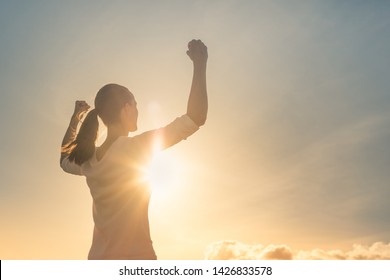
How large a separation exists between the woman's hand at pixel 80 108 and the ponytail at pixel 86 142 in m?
1.23

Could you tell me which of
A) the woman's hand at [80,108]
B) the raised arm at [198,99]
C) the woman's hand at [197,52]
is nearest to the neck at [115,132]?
the raised arm at [198,99]

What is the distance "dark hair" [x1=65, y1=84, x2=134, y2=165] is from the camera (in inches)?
193

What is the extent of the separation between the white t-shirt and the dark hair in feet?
0.80

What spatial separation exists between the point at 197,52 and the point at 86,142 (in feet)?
6.01

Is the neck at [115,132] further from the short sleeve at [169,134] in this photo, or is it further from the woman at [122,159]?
the short sleeve at [169,134]

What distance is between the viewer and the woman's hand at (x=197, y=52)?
4391 mm

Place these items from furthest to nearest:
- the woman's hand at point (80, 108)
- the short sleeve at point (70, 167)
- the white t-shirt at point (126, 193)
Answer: the woman's hand at point (80, 108) → the short sleeve at point (70, 167) → the white t-shirt at point (126, 193)

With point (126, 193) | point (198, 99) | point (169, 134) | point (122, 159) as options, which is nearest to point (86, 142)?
point (122, 159)

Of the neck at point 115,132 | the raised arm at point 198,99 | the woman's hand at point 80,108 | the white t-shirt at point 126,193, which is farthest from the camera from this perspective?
the woman's hand at point 80,108

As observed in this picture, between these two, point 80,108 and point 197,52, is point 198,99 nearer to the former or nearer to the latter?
point 197,52
